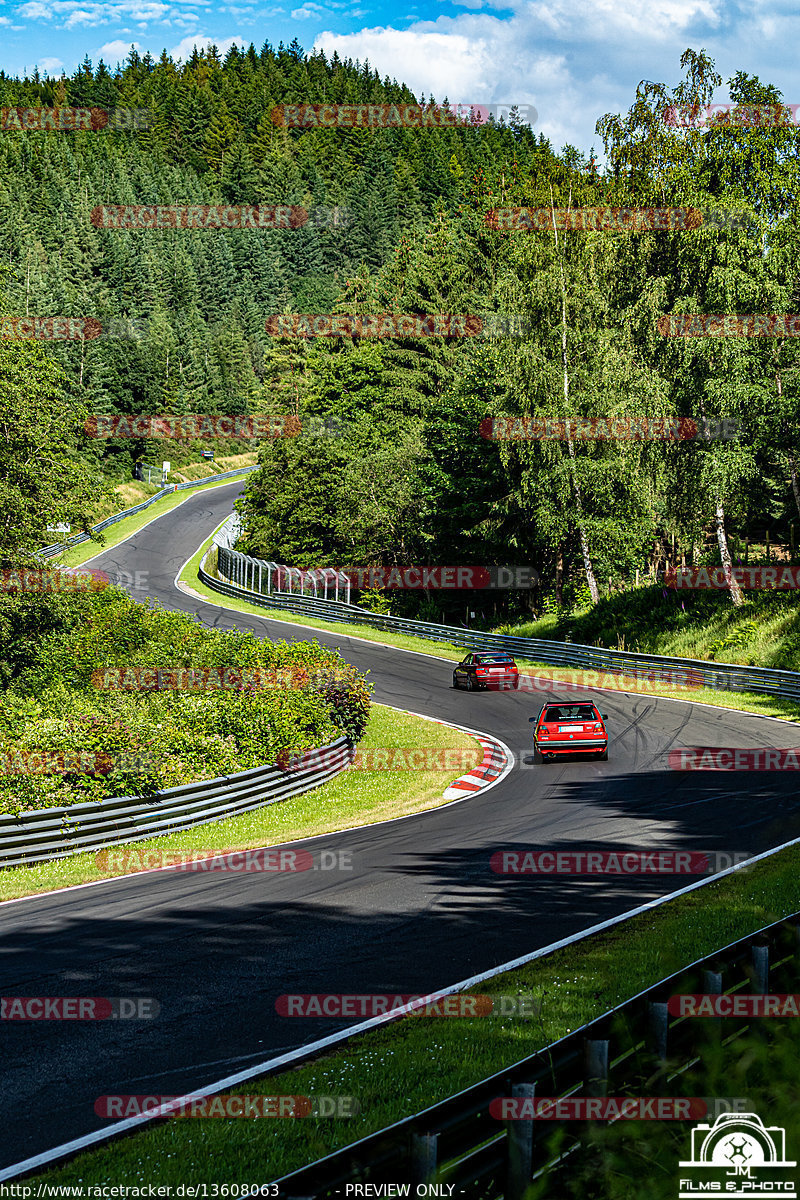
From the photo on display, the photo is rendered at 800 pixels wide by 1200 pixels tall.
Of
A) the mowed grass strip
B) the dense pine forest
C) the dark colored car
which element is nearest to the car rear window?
the mowed grass strip

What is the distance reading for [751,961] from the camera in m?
6.83

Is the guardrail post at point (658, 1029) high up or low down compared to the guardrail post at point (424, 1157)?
down

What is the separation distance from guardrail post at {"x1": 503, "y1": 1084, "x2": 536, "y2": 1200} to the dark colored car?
2958cm

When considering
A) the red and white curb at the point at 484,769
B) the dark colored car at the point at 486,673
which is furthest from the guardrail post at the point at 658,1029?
the dark colored car at the point at 486,673

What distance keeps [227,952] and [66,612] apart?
2297cm

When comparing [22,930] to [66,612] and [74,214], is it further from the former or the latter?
[74,214]

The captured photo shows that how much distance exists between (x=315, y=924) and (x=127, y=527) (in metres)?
68.9

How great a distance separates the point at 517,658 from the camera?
4156 centimetres

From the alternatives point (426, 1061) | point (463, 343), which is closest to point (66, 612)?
point (426, 1061)

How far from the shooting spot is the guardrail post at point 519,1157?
4.60 meters

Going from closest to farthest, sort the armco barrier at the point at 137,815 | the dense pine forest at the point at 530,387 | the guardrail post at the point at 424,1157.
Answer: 1. the guardrail post at the point at 424,1157
2. the armco barrier at the point at 137,815
3. the dense pine forest at the point at 530,387

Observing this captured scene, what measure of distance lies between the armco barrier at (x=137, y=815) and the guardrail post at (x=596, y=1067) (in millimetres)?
11959

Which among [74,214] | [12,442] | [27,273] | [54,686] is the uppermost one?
[74,214]

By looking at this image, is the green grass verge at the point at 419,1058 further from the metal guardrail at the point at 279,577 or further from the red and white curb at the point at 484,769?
the metal guardrail at the point at 279,577
